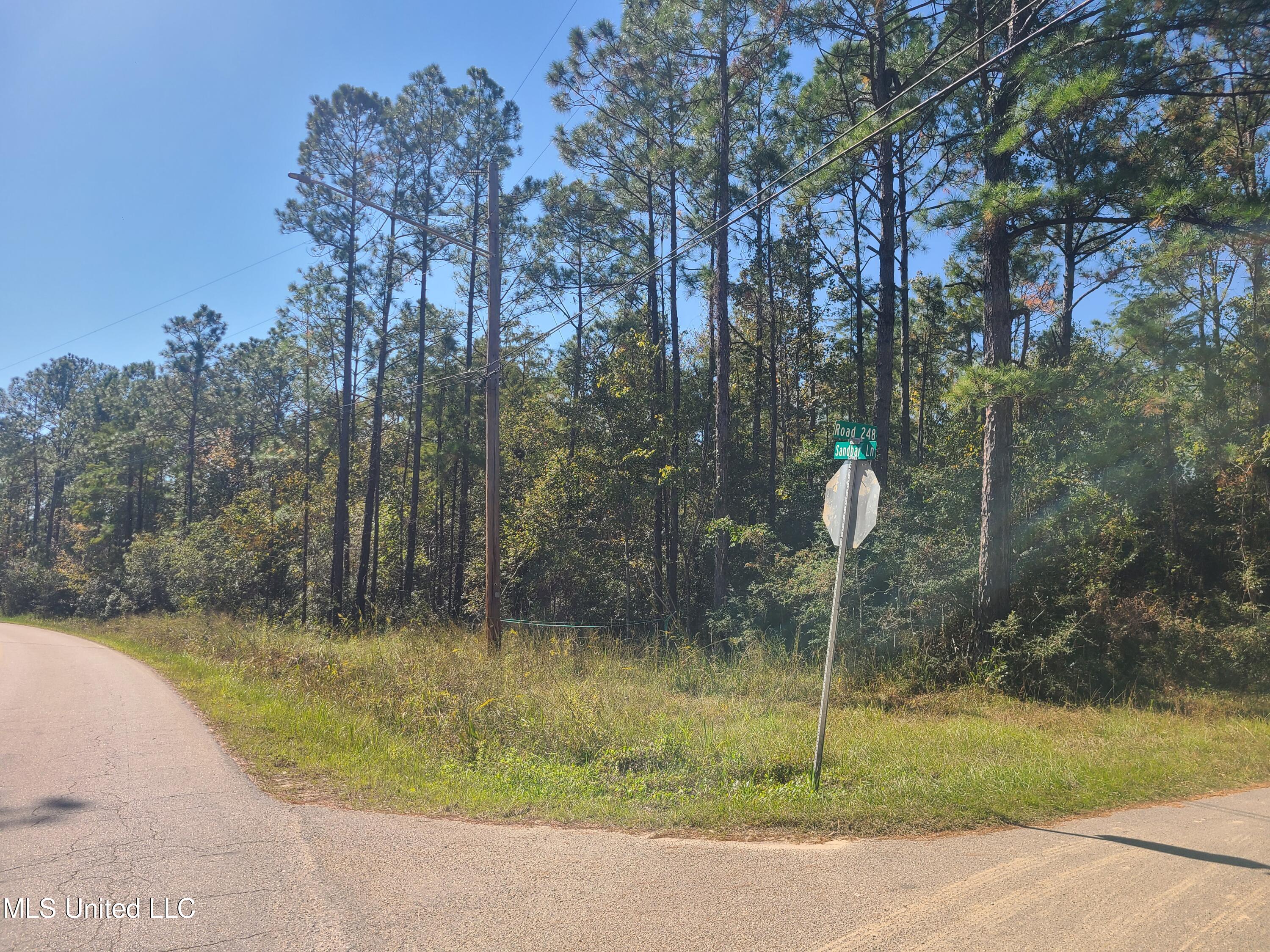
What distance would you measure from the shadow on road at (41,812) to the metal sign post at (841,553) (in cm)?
608

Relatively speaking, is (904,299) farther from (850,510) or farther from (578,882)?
(578,882)

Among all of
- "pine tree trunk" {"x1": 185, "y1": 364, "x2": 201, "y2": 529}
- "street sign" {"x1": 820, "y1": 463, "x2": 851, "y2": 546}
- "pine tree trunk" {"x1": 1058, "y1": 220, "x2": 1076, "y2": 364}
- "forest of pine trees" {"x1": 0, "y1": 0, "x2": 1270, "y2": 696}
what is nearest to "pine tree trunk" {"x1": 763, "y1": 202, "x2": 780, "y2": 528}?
"forest of pine trees" {"x1": 0, "y1": 0, "x2": 1270, "y2": 696}

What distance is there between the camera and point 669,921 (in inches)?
154

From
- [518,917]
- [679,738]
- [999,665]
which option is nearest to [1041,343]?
[999,665]

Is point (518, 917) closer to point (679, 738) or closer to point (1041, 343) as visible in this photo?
point (679, 738)

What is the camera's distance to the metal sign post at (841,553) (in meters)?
6.23

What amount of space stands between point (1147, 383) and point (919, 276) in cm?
1476

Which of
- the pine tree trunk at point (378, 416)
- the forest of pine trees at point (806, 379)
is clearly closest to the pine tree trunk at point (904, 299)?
the forest of pine trees at point (806, 379)

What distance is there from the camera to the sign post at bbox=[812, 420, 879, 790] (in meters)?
6.41

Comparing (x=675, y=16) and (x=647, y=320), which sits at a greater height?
(x=675, y=16)

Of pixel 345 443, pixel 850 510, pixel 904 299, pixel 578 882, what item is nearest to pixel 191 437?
pixel 345 443

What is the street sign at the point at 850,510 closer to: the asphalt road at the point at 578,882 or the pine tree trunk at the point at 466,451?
the asphalt road at the point at 578,882

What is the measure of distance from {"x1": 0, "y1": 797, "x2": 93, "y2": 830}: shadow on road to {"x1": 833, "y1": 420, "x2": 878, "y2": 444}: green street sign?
702 centimetres

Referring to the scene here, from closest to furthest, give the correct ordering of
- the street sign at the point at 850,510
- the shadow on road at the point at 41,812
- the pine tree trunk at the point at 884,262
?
the shadow on road at the point at 41,812
the street sign at the point at 850,510
the pine tree trunk at the point at 884,262
